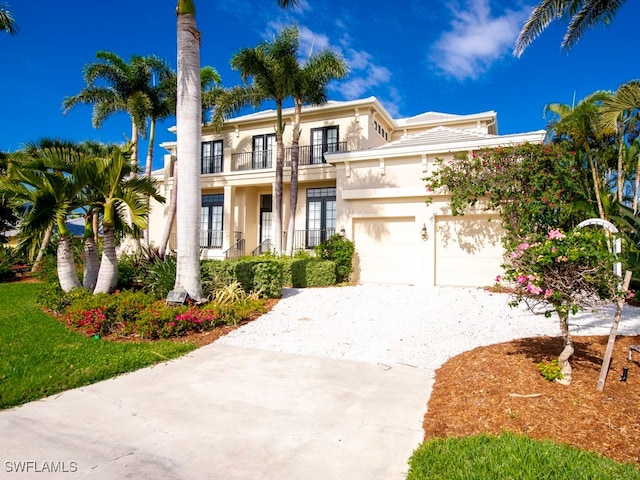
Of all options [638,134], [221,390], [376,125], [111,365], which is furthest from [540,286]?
[376,125]

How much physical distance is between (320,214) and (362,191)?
4372 mm

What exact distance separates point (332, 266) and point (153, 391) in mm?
8747

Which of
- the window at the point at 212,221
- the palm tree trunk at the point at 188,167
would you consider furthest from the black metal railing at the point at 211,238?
the palm tree trunk at the point at 188,167

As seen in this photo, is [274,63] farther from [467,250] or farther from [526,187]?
[526,187]

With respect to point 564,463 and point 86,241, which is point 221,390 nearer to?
point 564,463

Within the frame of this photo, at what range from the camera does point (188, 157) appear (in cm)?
845

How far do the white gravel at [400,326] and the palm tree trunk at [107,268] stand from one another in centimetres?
384

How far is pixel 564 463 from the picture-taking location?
9.23 ft

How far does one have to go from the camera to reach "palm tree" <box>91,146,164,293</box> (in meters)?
9.36

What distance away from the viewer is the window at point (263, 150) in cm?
1983

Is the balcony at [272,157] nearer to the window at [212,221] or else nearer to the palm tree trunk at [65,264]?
the window at [212,221]

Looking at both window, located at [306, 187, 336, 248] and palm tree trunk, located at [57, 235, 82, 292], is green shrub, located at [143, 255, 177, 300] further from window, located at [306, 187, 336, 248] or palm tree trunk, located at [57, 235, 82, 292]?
window, located at [306, 187, 336, 248]

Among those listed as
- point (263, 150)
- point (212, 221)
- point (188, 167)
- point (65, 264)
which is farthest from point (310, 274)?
point (212, 221)

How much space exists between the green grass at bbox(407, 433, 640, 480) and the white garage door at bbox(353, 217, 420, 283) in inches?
403
